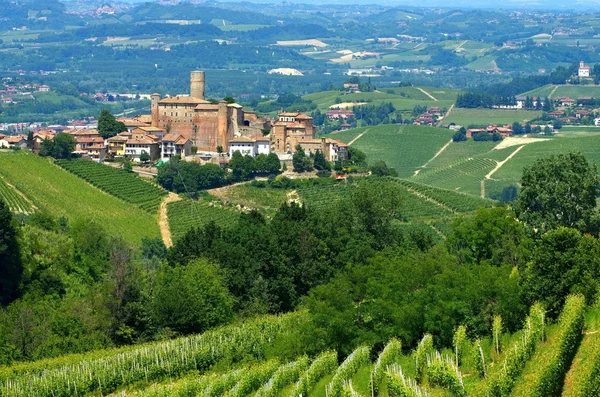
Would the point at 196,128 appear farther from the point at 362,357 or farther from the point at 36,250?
the point at 362,357

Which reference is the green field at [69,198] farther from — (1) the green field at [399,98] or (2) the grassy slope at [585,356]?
(1) the green field at [399,98]

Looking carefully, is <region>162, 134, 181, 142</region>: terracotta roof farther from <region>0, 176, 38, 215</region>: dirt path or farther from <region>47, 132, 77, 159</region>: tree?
<region>0, 176, 38, 215</region>: dirt path

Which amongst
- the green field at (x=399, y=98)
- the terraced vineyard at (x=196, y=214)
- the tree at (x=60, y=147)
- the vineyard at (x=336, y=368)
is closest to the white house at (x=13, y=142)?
the tree at (x=60, y=147)

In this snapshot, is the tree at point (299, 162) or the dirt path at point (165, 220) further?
the tree at point (299, 162)

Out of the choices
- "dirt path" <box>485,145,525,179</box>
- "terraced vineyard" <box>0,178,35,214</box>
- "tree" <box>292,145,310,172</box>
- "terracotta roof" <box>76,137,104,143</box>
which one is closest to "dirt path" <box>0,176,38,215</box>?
"terraced vineyard" <box>0,178,35,214</box>

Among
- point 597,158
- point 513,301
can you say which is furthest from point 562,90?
point 513,301

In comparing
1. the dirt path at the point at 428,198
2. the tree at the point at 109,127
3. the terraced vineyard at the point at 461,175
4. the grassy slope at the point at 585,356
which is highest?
the tree at the point at 109,127
